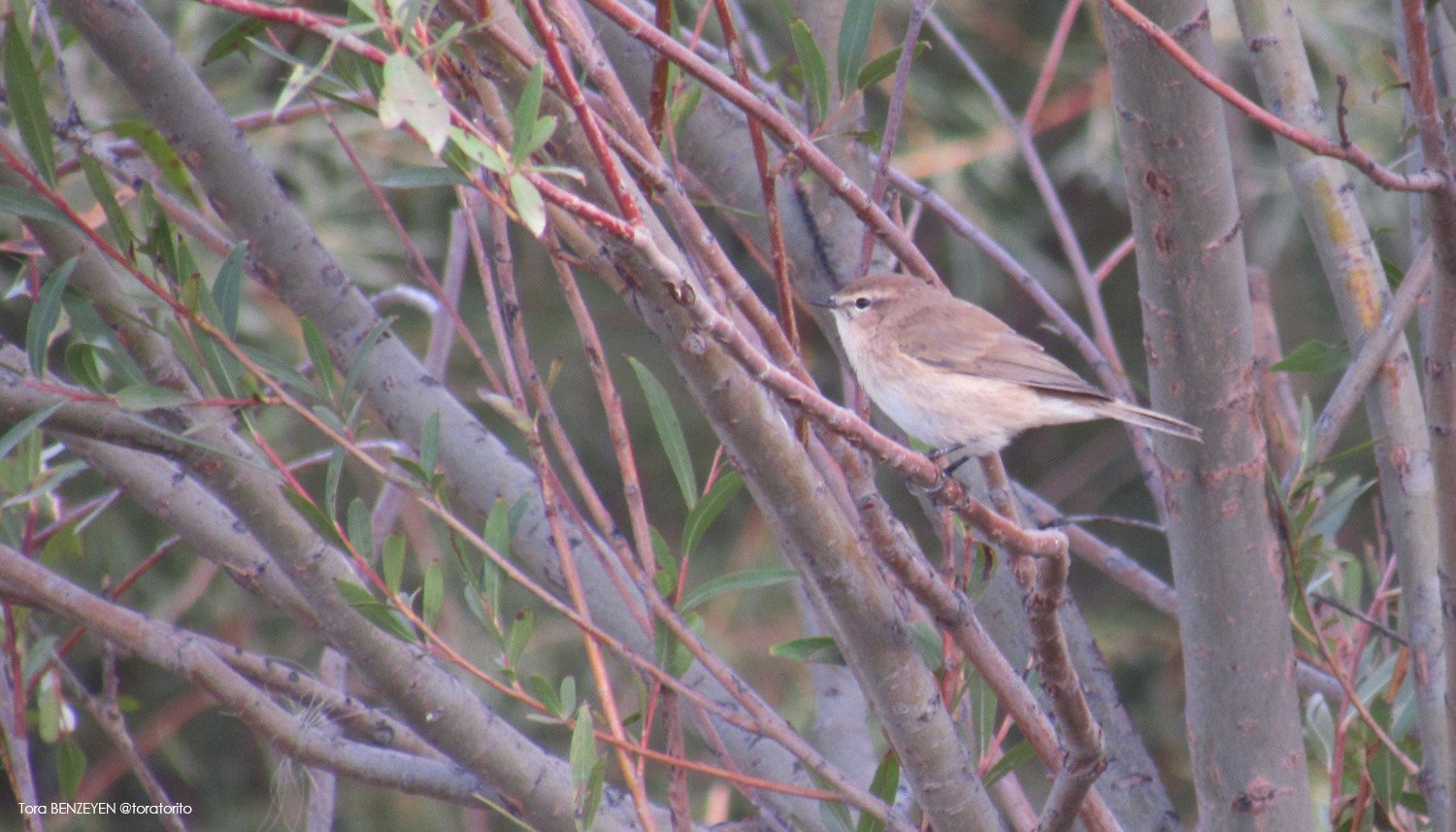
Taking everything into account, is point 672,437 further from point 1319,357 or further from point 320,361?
point 1319,357

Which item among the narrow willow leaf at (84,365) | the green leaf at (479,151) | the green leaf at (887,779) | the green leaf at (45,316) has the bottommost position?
the green leaf at (887,779)

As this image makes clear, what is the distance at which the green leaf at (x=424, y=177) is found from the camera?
1552mm

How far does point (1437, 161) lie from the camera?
64.0 inches

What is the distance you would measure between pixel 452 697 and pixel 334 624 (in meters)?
0.24

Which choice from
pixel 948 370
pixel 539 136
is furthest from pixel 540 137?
pixel 948 370

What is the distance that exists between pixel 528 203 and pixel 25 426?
3.35 ft

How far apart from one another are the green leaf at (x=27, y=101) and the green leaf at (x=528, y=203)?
1075 millimetres

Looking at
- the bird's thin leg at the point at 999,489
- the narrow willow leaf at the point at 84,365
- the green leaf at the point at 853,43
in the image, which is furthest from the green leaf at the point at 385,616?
the green leaf at the point at 853,43

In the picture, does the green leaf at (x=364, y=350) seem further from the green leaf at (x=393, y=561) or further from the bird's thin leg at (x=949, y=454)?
the bird's thin leg at (x=949, y=454)

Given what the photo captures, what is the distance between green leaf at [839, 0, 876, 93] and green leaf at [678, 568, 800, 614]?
886 millimetres

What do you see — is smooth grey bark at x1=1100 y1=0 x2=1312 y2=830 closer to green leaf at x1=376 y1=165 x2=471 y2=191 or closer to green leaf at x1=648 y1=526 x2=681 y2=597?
green leaf at x1=648 y1=526 x2=681 y2=597

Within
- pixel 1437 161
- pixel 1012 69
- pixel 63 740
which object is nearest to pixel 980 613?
pixel 1437 161

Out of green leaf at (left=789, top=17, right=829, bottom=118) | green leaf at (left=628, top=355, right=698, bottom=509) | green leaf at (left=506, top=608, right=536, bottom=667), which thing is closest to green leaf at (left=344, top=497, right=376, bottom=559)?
green leaf at (left=506, top=608, right=536, bottom=667)

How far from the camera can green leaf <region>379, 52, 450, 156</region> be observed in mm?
1069
